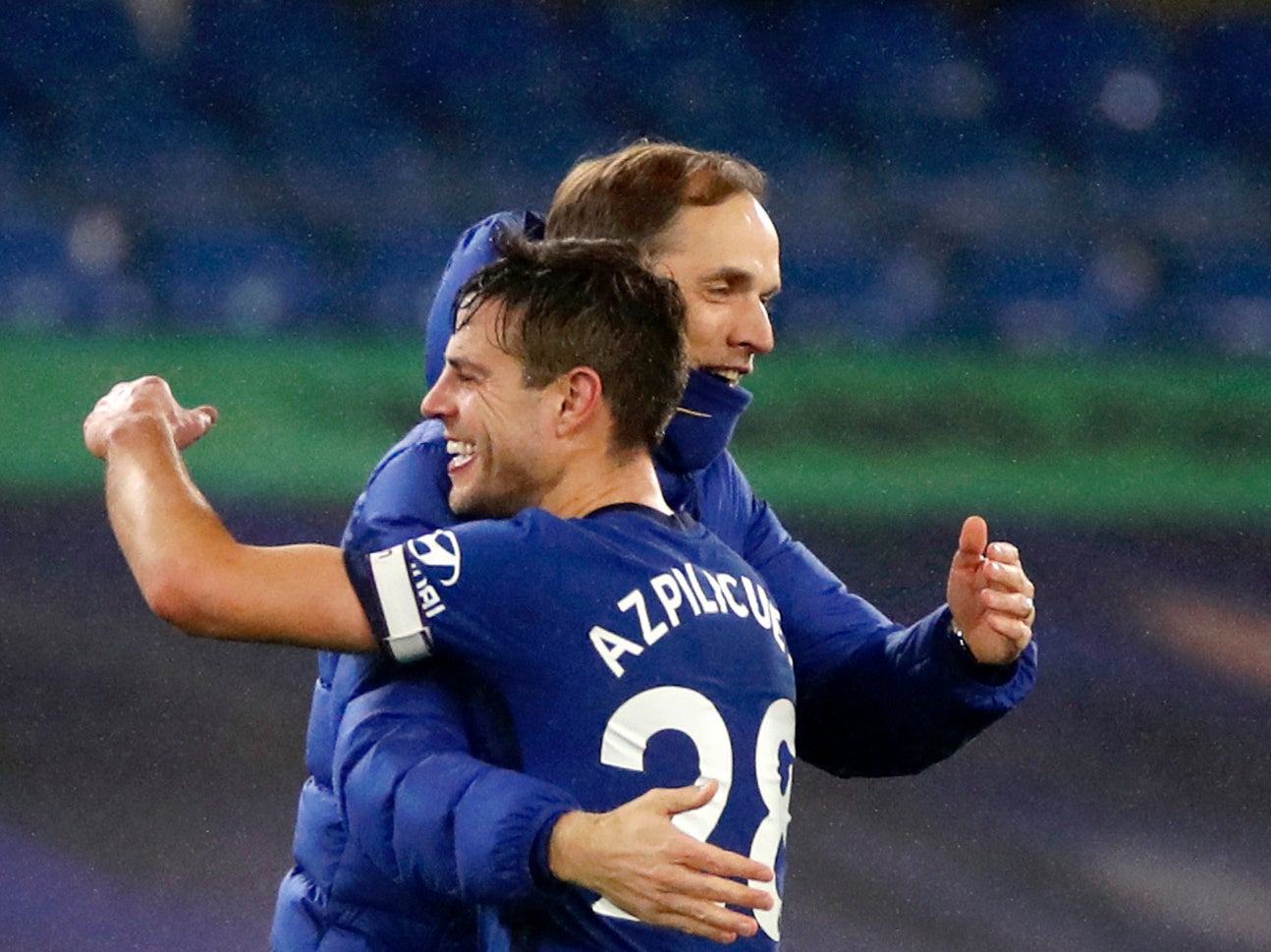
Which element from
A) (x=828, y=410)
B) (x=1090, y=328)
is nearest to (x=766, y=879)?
(x=828, y=410)

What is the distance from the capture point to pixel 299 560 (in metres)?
1.29

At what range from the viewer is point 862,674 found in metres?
1.62

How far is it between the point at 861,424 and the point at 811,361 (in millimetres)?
140

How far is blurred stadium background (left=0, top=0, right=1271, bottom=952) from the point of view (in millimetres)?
2883

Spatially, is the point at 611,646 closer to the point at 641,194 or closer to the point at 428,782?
the point at 428,782

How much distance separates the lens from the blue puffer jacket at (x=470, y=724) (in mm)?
1251

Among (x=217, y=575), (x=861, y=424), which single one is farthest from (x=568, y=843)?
(x=861, y=424)

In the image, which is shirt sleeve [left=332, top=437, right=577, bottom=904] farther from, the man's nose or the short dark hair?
the man's nose

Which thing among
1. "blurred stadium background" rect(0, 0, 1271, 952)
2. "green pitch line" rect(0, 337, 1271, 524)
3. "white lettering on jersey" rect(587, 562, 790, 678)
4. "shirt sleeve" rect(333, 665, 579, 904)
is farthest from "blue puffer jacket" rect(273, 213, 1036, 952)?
"green pitch line" rect(0, 337, 1271, 524)

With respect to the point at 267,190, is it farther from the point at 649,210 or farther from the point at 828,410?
the point at 649,210

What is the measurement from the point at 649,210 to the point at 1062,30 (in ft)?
7.17

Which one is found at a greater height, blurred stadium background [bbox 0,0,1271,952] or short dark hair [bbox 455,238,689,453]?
blurred stadium background [bbox 0,0,1271,952]

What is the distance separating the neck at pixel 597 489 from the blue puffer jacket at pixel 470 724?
9 centimetres

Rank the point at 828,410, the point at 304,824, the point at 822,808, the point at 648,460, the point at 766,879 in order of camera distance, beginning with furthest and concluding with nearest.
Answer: the point at 828,410 → the point at 822,808 → the point at 304,824 → the point at 648,460 → the point at 766,879
